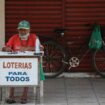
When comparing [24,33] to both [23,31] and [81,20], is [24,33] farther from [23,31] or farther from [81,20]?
[81,20]

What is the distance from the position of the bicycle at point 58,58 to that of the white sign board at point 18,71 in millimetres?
2458

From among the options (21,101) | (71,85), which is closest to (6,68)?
(21,101)

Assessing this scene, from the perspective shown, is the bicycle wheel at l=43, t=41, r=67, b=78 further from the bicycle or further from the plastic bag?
the plastic bag

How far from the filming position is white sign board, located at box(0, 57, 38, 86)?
9.08 m

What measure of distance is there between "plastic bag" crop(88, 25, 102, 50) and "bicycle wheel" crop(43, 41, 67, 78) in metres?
0.67

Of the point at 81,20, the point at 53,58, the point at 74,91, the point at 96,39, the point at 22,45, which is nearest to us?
the point at 22,45

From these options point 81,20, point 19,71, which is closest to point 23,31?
point 19,71

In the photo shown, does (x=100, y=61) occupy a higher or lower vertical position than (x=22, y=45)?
lower

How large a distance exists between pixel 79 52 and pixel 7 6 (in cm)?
202

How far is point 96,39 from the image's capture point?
11422mm

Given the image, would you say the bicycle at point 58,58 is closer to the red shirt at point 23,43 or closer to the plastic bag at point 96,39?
the plastic bag at point 96,39

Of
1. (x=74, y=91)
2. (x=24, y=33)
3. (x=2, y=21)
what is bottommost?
(x=74, y=91)

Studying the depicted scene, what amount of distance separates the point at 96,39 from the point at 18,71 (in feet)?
9.56

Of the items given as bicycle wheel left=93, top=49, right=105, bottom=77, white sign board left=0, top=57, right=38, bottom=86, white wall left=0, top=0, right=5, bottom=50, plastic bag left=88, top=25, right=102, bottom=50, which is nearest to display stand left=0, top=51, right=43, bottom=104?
white sign board left=0, top=57, right=38, bottom=86
